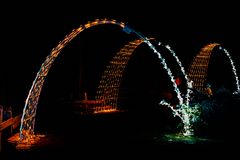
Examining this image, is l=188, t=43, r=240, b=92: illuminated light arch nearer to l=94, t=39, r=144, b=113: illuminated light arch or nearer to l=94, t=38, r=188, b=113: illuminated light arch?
l=94, t=38, r=188, b=113: illuminated light arch

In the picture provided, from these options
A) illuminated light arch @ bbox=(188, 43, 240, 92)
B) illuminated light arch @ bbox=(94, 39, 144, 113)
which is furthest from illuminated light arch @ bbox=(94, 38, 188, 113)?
illuminated light arch @ bbox=(188, 43, 240, 92)

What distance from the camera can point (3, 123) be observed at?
835 cm

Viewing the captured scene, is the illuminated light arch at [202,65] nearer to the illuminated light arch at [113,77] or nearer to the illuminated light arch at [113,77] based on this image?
the illuminated light arch at [113,77]

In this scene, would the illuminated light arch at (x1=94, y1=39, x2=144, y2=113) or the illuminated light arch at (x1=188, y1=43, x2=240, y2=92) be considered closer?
the illuminated light arch at (x1=94, y1=39, x2=144, y2=113)

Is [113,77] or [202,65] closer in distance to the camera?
[113,77]

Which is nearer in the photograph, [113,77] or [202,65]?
[113,77]

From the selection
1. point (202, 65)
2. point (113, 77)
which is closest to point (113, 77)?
point (113, 77)

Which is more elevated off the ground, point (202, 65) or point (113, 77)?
point (202, 65)

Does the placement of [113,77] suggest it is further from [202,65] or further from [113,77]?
[202,65]

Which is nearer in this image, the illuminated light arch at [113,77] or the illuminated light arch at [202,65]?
the illuminated light arch at [113,77]

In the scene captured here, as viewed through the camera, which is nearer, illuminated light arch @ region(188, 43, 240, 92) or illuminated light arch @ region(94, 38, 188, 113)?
illuminated light arch @ region(94, 38, 188, 113)

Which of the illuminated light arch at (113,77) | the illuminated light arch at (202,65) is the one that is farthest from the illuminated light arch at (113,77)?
the illuminated light arch at (202,65)

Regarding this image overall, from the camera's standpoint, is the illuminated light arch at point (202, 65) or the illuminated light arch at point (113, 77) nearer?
the illuminated light arch at point (113, 77)

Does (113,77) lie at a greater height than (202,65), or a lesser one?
lesser
